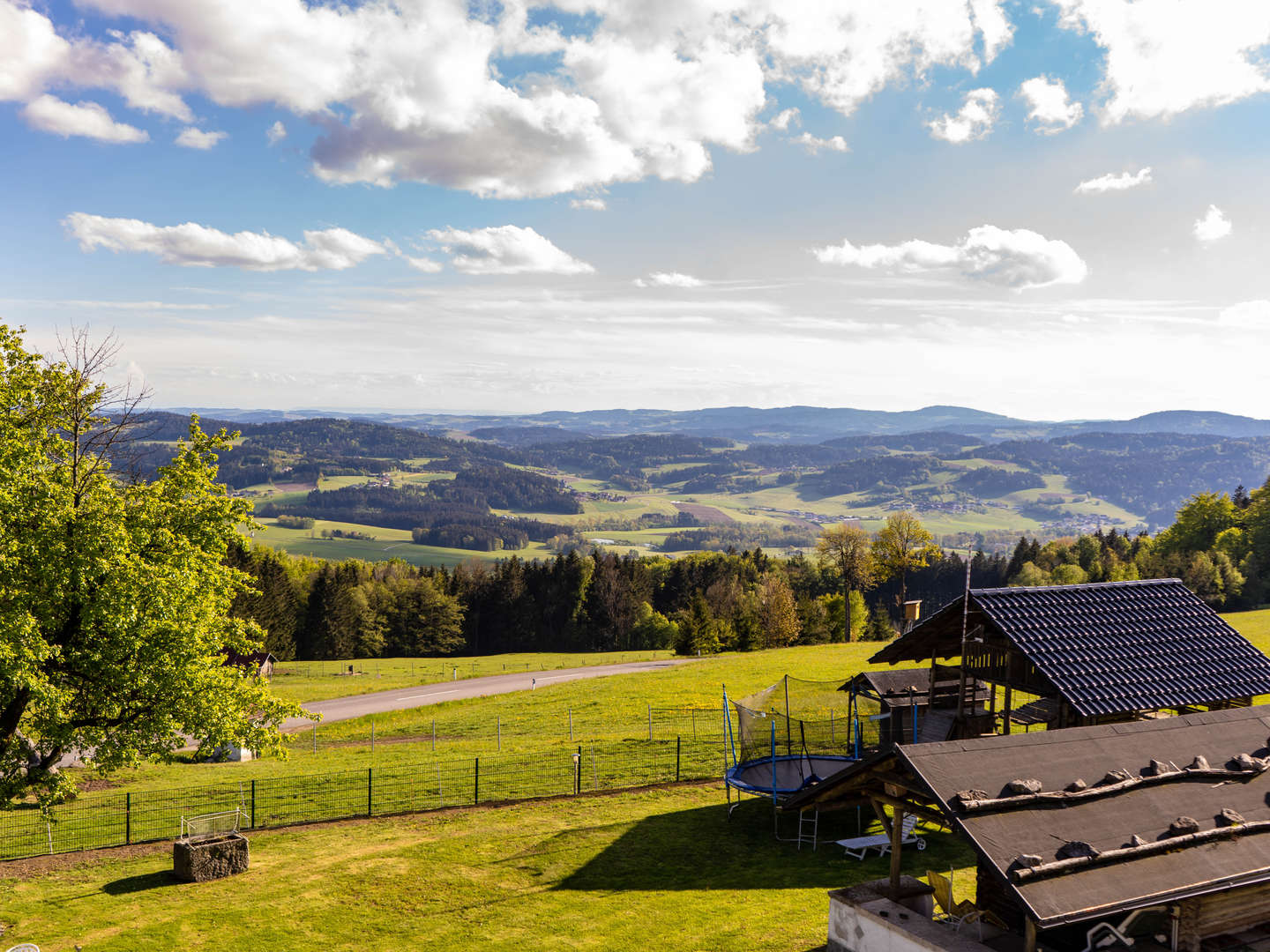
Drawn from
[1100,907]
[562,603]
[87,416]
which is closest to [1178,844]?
[1100,907]

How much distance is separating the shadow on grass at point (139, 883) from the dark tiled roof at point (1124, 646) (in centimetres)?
2335

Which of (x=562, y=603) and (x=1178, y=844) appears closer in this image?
(x=1178, y=844)

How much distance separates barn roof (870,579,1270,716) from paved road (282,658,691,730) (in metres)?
44.4

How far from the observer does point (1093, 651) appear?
20984 mm

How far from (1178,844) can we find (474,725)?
4138 centimetres

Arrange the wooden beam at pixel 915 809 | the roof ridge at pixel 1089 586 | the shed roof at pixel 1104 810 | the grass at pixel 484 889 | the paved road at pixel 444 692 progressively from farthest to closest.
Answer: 1. the paved road at pixel 444 692
2. the roof ridge at pixel 1089 586
3. the grass at pixel 484 889
4. the wooden beam at pixel 915 809
5. the shed roof at pixel 1104 810

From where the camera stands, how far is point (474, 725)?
1880 inches

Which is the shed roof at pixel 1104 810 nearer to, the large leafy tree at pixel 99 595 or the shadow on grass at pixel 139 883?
the large leafy tree at pixel 99 595

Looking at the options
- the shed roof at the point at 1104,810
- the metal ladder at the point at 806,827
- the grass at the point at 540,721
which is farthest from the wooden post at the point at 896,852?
the grass at the point at 540,721

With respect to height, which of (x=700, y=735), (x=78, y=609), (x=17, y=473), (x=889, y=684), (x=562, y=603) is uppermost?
(x=17, y=473)

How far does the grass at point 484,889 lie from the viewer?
17.3 metres

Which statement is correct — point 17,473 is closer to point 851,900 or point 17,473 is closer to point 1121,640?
point 851,900

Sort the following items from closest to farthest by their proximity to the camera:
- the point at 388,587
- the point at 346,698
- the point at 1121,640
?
the point at 1121,640 < the point at 346,698 < the point at 388,587

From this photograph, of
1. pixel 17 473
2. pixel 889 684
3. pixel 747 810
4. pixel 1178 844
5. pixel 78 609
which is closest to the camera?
pixel 1178 844
